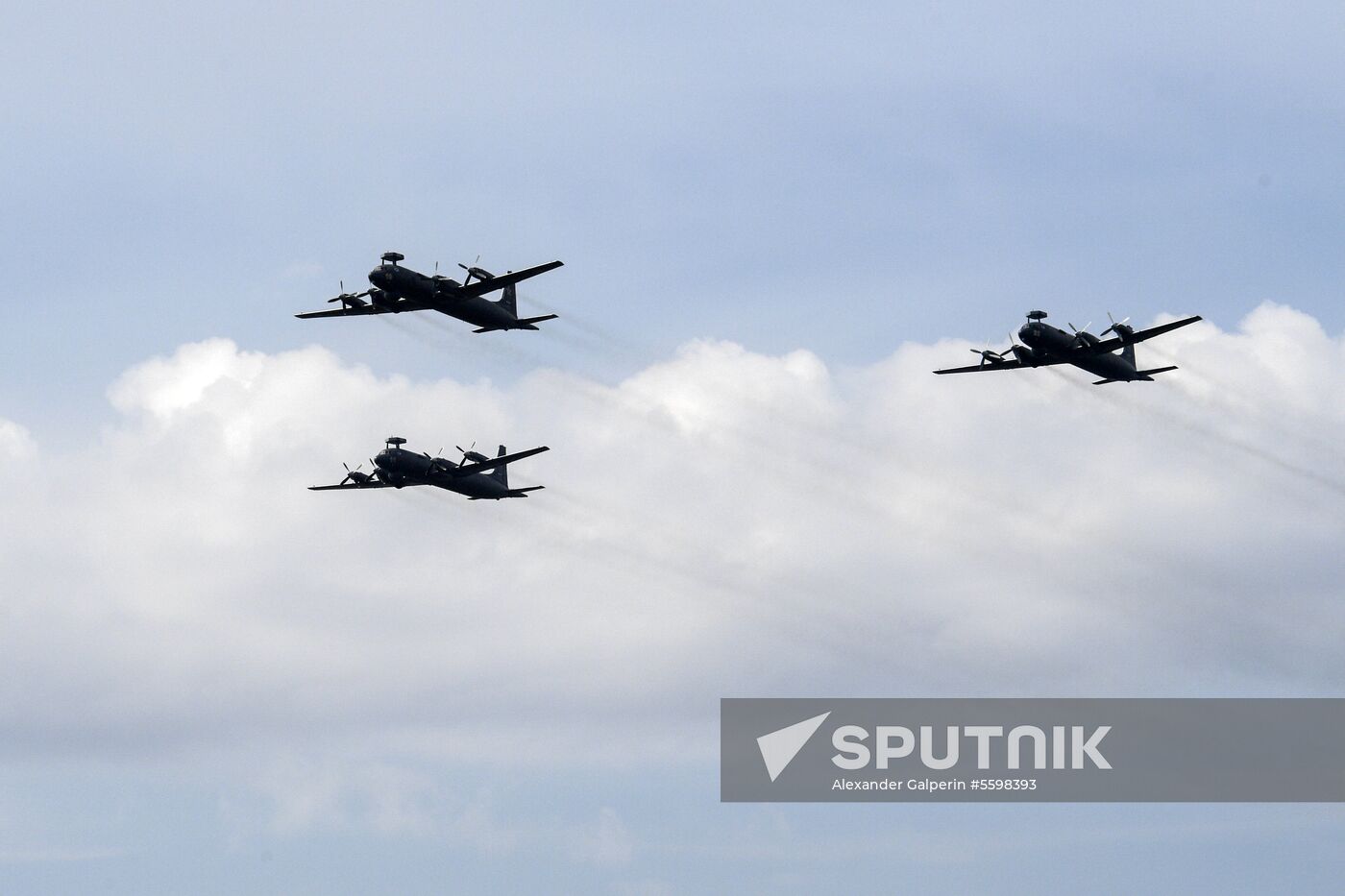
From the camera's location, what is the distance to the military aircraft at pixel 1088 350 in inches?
5374

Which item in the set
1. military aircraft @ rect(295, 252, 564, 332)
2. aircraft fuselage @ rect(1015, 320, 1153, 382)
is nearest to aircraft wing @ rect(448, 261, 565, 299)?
military aircraft @ rect(295, 252, 564, 332)

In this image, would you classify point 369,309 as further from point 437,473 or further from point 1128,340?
point 1128,340

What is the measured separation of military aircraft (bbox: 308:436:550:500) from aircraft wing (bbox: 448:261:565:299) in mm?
14754

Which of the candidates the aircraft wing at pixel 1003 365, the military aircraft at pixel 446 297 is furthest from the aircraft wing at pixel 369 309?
the aircraft wing at pixel 1003 365

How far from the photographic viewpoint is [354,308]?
135125 millimetres

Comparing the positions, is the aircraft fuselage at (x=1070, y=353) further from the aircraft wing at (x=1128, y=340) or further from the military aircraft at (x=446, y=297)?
the military aircraft at (x=446, y=297)

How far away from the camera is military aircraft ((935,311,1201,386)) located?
136 metres

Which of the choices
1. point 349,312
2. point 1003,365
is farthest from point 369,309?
point 1003,365

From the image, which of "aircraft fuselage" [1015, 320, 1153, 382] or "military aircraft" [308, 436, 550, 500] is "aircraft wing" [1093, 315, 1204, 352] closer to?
"aircraft fuselage" [1015, 320, 1153, 382]

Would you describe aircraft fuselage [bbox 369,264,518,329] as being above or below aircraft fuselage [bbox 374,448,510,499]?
above

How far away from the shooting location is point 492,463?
14400 centimetres

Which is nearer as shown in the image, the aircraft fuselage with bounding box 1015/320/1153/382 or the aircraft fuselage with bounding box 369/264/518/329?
the aircraft fuselage with bounding box 369/264/518/329

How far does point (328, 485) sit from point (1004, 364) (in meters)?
46.5

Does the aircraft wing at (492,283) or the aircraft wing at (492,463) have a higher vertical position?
the aircraft wing at (492,283)
